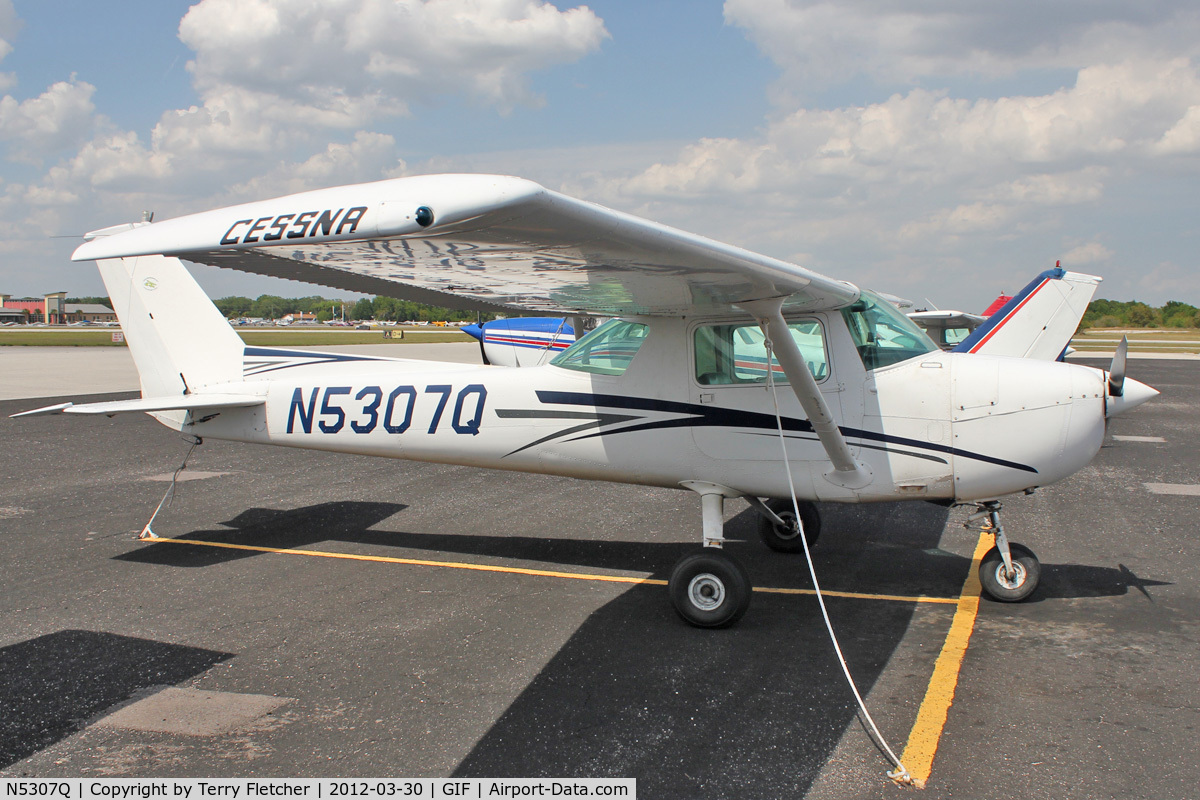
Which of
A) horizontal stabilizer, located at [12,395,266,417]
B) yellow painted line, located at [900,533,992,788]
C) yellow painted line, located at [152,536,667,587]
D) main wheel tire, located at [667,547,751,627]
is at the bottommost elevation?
yellow painted line, located at [900,533,992,788]

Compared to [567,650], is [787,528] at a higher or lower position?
→ higher

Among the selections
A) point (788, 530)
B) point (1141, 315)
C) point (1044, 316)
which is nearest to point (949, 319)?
point (1044, 316)

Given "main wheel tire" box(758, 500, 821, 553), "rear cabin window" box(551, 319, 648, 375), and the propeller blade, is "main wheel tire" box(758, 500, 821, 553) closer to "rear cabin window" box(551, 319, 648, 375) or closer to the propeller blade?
"rear cabin window" box(551, 319, 648, 375)

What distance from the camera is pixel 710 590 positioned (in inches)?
193

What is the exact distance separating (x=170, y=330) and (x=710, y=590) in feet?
16.9

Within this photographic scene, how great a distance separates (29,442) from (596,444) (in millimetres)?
10615

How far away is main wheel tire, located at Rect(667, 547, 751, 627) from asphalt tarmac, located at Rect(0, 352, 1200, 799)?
0.48ft

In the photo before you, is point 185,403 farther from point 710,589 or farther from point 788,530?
point 788,530

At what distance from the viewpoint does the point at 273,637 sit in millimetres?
4734

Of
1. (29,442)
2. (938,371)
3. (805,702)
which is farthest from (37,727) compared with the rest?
(29,442)

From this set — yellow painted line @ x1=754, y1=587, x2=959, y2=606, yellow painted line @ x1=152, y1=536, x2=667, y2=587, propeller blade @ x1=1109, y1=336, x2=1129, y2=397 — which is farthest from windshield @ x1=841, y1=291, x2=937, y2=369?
yellow painted line @ x1=152, y1=536, x2=667, y2=587

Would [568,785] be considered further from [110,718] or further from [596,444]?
[596,444]

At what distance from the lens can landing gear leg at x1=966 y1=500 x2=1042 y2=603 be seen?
5.26 meters

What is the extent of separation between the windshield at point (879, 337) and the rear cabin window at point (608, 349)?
1433 mm
